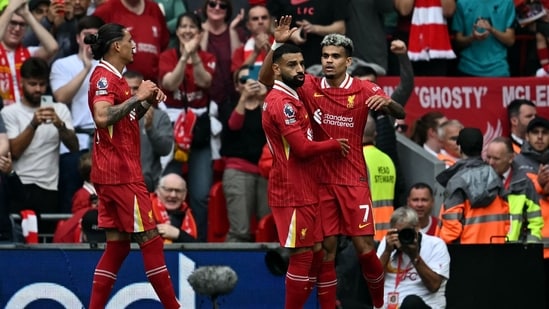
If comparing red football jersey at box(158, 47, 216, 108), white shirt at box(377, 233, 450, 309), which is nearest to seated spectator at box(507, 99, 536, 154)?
red football jersey at box(158, 47, 216, 108)

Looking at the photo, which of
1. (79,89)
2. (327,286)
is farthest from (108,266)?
(79,89)

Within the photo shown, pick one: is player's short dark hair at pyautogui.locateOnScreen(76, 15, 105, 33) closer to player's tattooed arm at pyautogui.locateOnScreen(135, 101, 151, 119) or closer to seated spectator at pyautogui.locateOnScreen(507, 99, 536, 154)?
player's tattooed arm at pyautogui.locateOnScreen(135, 101, 151, 119)

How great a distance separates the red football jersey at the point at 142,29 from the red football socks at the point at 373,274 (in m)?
4.82

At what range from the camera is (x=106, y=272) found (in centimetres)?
1305

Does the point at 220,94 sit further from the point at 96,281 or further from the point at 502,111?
the point at 96,281

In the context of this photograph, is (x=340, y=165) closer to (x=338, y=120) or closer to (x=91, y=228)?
(x=338, y=120)

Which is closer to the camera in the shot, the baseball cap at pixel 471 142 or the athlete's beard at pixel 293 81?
the athlete's beard at pixel 293 81

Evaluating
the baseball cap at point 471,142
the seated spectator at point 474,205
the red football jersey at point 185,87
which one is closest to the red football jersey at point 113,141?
the seated spectator at point 474,205

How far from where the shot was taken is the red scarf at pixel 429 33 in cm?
1850

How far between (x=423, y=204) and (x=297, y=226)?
2.84m

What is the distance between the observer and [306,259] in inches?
520

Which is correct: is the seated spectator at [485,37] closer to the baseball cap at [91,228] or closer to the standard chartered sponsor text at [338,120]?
the standard chartered sponsor text at [338,120]

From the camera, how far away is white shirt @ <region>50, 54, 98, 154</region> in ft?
56.2

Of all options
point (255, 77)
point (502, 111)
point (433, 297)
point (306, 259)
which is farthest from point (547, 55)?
point (306, 259)
